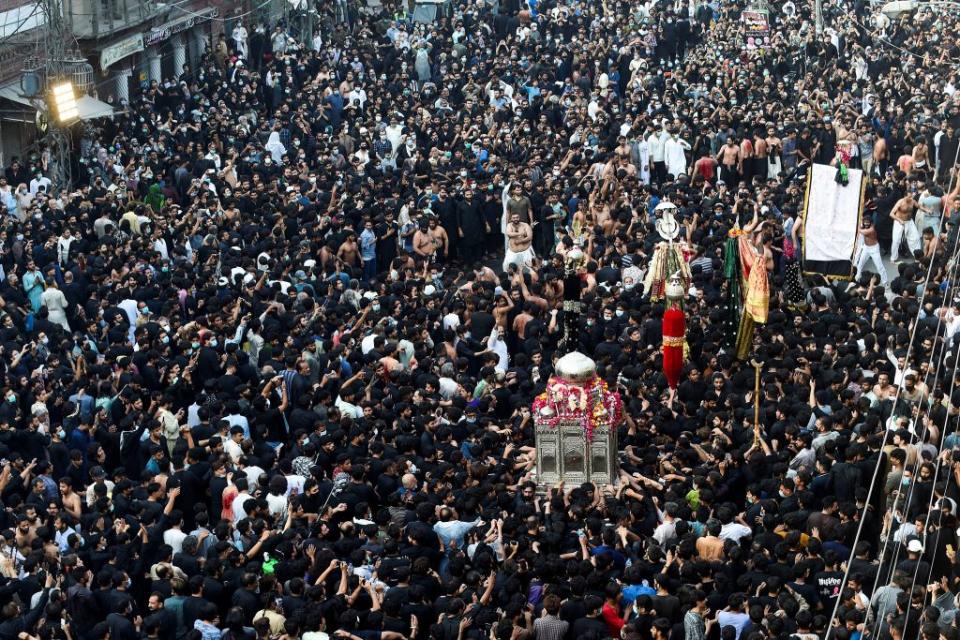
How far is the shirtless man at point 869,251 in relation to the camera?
23.7m

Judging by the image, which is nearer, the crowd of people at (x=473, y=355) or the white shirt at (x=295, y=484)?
the crowd of people at (x=473, y=355)

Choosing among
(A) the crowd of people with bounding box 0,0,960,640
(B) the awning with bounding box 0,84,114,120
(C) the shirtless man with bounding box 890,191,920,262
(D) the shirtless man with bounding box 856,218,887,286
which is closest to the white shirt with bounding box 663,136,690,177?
(A) the crowd of people with bounding box 0,0,960,640

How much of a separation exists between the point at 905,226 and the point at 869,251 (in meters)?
1.30

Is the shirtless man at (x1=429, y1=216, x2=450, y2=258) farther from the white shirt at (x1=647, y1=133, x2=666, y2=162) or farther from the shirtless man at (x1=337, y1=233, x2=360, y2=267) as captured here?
the white shirt at (x1=647, y1=133, x2=666, y2=162)

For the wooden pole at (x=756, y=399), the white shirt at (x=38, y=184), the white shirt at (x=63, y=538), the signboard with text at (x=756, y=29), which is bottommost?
the white shirt at (x=63, y=538)

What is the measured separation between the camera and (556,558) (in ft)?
51.1

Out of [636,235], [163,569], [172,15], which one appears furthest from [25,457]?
[172,15]

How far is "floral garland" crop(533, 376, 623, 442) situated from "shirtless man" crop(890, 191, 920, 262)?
313 inches

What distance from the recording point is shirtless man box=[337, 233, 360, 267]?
25.7m

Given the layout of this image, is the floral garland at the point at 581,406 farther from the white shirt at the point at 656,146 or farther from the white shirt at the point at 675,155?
Answer: the white shirt at the point at 656,146

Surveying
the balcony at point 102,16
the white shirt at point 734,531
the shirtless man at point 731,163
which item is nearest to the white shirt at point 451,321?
the white shirt at point 734,531

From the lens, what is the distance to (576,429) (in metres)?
18.2

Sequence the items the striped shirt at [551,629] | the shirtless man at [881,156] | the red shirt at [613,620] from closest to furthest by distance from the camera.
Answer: the striped shirt at [551,629] < the red shirt at [613,620] < the shirtless man at [881,156]

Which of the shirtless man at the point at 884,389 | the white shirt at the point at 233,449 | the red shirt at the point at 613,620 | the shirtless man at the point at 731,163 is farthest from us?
the shirtless man at the point at 731,163
